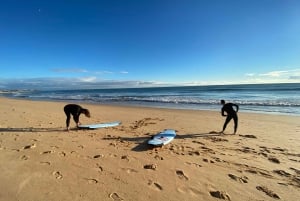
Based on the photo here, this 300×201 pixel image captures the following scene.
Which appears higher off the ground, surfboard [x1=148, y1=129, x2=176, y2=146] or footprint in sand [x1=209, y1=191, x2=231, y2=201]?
surfboard [x1=148, y1=129, x2=176, y2=146]

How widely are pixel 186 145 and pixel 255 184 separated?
2.45m

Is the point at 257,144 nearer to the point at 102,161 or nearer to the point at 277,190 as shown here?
the point at 277,190

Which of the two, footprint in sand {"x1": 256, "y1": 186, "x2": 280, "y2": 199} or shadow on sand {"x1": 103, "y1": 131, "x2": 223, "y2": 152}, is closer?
footprint in sand {"x1": 256, "y1": 186, "x2": 280, "y2": 199}

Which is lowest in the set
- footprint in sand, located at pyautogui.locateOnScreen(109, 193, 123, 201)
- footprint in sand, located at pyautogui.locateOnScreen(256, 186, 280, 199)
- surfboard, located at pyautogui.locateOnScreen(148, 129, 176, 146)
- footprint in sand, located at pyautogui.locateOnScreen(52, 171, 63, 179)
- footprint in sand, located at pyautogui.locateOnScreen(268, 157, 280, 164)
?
footprint in sand, located at pyautogui.locateOnScreen(256, 186, 280, 199)

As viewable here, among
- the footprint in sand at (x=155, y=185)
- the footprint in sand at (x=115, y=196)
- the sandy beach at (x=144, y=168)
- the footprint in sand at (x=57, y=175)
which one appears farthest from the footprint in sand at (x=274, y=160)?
the footprint in sand at (x=57, y=175)

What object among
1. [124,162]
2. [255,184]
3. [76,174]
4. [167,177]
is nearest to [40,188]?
[76,174]

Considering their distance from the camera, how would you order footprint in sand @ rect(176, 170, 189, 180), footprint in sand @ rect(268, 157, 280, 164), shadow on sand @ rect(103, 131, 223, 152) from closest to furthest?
footprint in sand @ rect(176, 170, 189, 180) < footprint in sand @ rect(268, 157, 280, 164) < shadow on sand @ rect(103, 131, 223, 152)

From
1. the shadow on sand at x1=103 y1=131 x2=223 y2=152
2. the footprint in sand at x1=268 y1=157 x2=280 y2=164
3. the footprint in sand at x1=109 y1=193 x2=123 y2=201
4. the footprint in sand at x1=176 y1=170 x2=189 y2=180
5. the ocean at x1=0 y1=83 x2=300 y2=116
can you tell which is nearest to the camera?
the footprint in sand at x1=109 y1=193 x2=123 y2=201

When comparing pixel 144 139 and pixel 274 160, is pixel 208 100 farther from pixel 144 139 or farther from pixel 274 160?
pixel 274 160

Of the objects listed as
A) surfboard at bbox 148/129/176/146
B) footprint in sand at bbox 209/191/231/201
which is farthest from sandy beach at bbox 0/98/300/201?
surfboard at bbox 148/129/176/146

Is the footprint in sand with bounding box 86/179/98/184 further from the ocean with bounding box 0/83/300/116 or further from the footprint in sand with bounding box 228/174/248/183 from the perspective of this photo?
the ocean with bounding box 0/83/300/116

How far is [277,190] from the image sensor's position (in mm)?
3277

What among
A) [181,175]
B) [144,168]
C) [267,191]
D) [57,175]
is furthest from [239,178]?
[57,175]

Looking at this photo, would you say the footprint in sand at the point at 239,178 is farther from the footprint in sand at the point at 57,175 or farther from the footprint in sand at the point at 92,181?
the footprint in sand at the point at 57,175
